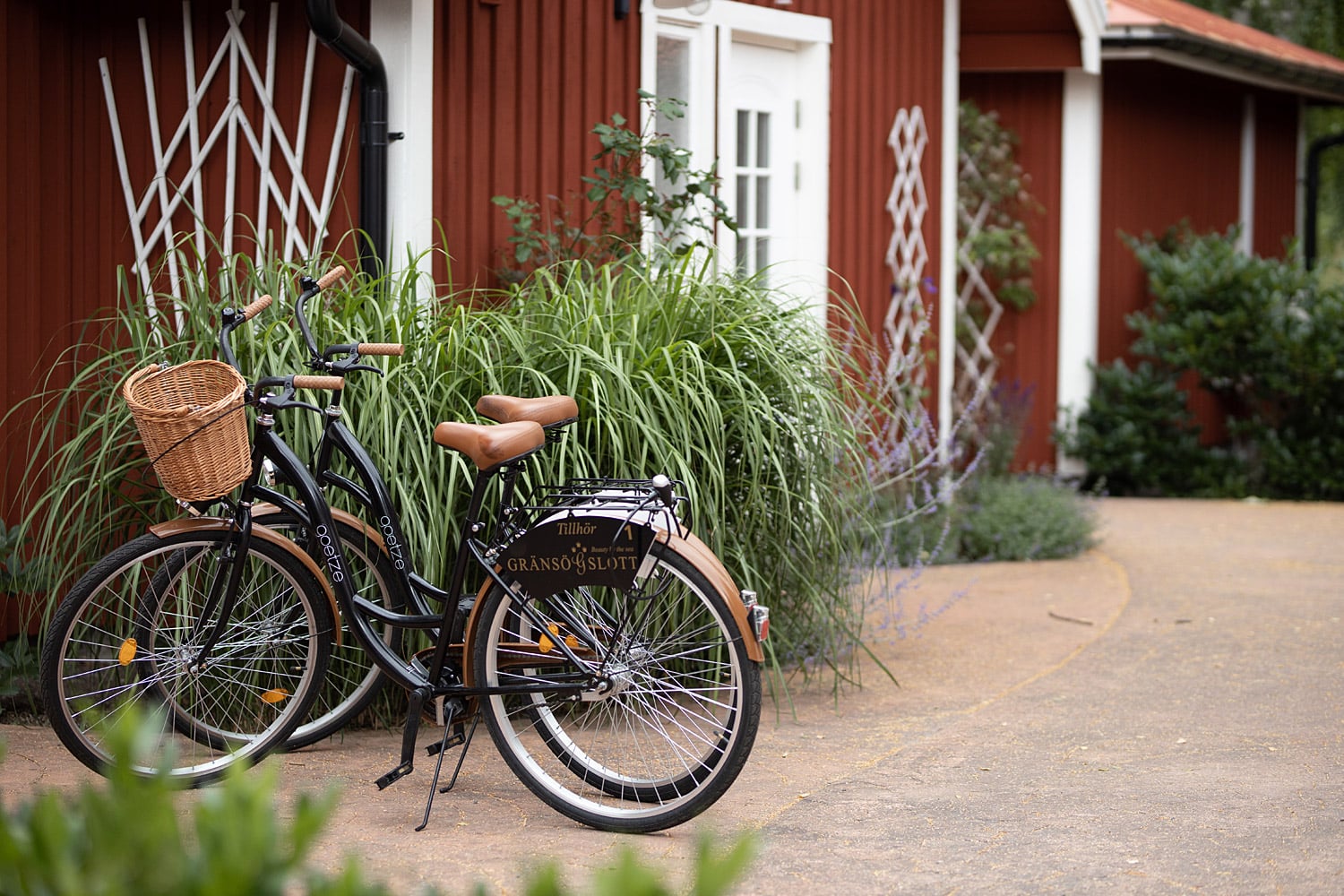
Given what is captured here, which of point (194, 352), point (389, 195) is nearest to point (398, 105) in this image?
point (389, 195)

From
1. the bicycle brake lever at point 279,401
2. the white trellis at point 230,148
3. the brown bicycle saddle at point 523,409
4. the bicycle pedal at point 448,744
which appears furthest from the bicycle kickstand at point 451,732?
the white trellis at point 230,148

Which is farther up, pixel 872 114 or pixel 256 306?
pixel 872 114

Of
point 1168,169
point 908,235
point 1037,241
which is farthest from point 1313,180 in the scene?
point 908,235

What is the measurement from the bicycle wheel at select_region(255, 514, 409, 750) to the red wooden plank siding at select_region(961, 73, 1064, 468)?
6.90 m

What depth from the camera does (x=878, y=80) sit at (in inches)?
313

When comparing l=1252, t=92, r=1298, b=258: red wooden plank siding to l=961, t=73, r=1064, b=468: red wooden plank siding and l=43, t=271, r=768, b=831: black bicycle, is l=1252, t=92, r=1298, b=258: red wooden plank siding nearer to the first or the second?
l=961, t=73, r=1064, b=468: red wooden plank siding

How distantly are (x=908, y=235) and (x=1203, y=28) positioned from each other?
5.20 metres

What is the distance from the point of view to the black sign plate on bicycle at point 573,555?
11.6 ft

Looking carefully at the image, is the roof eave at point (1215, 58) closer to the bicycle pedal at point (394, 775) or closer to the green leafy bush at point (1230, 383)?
the green leafy bush at point (1230, 383)

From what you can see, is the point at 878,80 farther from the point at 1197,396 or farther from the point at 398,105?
the point at 1197,396

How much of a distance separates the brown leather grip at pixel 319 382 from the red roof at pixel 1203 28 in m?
7.82

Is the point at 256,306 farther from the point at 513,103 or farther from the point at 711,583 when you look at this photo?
the point at 513,103

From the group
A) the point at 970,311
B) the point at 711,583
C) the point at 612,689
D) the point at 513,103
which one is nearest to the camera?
the point at 711,583

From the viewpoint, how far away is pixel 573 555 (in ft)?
11.7
